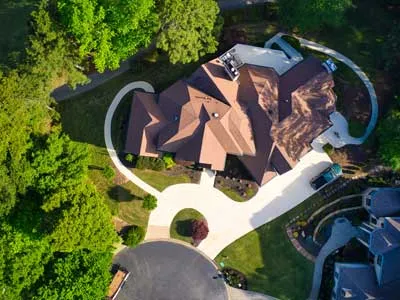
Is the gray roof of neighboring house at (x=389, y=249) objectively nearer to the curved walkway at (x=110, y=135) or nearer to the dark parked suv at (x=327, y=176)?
the dark parked suv at (x=327, y=176)

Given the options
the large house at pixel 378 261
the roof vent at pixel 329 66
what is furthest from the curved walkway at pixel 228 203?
the roof vent at pixel 329 66

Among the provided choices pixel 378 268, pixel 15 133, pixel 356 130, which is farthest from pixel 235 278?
pixel 15 133

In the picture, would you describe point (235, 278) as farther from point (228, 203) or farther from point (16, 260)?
point (16, 260)

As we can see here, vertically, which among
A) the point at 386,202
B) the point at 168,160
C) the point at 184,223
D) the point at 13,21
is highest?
the point at 13,21

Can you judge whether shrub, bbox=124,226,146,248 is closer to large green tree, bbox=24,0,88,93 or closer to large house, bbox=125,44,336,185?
large house, bbox=125,44,336,185

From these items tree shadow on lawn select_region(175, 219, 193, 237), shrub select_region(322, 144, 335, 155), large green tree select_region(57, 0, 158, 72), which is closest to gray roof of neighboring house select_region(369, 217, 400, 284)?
shrub select_region(322, 144, 335, 155)

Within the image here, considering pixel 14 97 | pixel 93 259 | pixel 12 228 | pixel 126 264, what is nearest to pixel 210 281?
pixel 126 264
